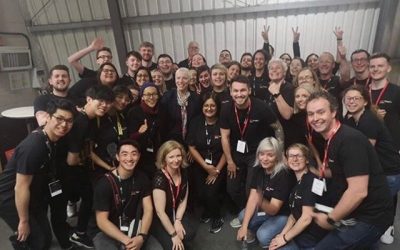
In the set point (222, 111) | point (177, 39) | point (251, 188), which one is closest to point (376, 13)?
point (177, 39)

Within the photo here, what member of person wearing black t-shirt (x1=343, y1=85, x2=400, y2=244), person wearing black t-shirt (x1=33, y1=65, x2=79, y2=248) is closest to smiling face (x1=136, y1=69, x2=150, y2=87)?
person wearing black t-shirt (x1=33, y1=65, x2=79, y2=248)

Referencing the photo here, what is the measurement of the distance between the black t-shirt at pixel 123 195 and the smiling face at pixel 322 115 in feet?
4.90

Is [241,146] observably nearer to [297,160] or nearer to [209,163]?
[209,163]

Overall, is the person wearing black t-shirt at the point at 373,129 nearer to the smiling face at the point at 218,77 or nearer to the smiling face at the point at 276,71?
the smiling face at the point at 276,71

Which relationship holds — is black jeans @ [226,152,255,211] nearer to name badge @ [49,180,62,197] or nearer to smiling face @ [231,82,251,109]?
smiling face @ [231,82,251,109]

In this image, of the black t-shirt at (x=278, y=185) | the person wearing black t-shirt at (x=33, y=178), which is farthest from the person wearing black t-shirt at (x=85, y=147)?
the black t-shirt at (x=278, y=185)

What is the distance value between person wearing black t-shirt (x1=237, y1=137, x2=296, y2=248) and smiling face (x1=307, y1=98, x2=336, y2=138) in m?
0.59

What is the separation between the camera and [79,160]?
2510 mm

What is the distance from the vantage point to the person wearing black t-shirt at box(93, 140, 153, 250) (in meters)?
2.25

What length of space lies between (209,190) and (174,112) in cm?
95

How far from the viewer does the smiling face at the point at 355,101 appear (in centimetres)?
226

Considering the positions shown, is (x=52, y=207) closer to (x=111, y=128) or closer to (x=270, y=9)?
(x=111, y=128)

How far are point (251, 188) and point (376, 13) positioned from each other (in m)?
4.53

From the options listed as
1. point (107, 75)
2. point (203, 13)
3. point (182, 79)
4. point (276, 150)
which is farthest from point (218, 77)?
point (203, 13)
